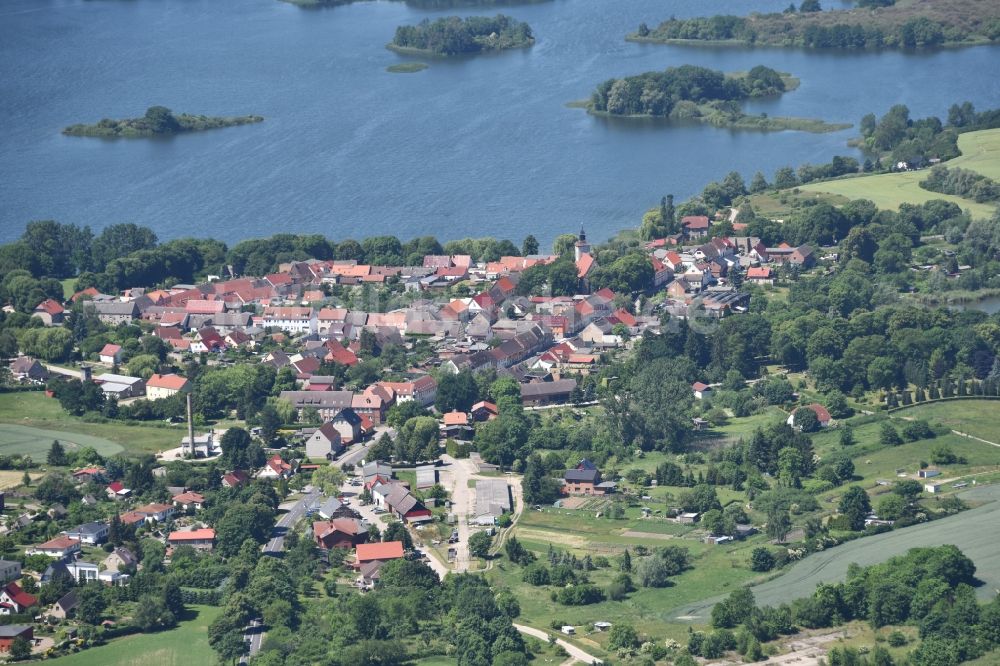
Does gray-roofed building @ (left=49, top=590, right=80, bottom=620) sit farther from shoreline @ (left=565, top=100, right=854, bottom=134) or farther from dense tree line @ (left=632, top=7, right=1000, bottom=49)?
dense tree line @ (left=632, top=7, right=1000, bottom=49)

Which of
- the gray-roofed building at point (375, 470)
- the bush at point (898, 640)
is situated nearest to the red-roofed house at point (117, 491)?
the gray-roofed building at point (375, 470)

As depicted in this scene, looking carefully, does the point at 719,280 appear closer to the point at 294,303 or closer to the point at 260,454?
the point at 294,303

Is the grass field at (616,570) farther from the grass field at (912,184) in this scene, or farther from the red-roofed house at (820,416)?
the grass field at (912,184)

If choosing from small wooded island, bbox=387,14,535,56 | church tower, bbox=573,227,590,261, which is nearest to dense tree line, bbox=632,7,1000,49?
small wooded island, bbox=387,14,535,56

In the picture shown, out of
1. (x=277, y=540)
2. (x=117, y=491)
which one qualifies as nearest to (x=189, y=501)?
(x=117, y=491)

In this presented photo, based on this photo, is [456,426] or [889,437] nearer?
[889,437]

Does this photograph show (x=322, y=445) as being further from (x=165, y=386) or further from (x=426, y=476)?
(x=165, y=386)
